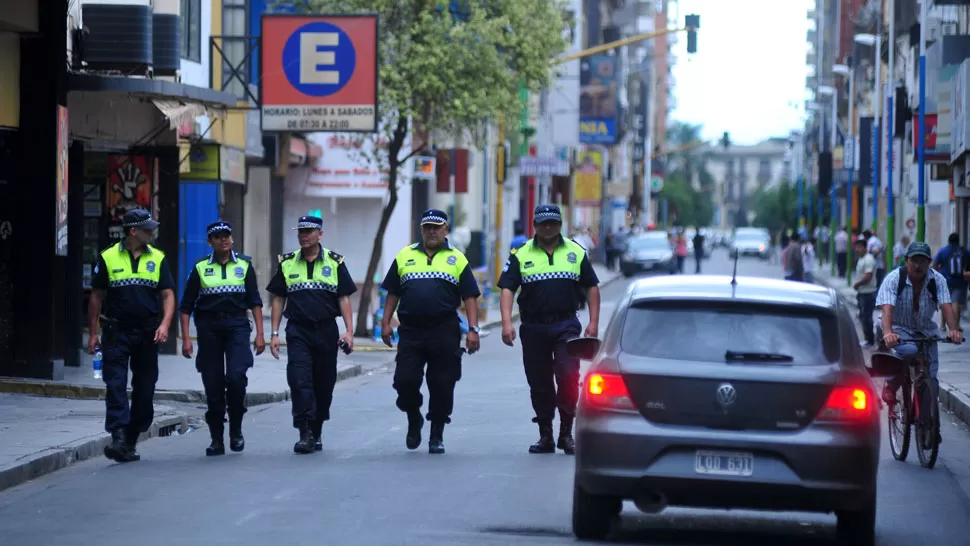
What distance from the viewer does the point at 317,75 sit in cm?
2516

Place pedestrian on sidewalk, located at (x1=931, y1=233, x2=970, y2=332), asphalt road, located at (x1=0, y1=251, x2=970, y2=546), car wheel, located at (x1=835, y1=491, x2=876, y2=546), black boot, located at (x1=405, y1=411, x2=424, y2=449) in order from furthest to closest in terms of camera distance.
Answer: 1. pedestrian on sidewalk, located at (x1=931, y1=233, x2=970, y2=332)
2. black boot, located at (x1=405, y1=411, x2=424, y2=449)
3. asphalt road, located at (x1=0, y1=251, x2=970, y2=546)
4. car wheel, located at (x1=835, y1=491, x2=876, y2=546)

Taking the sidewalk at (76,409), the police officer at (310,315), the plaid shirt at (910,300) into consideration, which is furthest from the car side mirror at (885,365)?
the sidewalk at (76,409)

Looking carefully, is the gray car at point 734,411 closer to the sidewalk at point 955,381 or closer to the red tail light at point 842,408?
the red tail light at point 842,408

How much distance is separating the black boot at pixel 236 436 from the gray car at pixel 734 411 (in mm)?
5151

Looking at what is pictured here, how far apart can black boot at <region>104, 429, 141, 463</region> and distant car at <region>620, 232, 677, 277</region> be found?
45679 millimetres

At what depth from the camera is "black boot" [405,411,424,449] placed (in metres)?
13.3

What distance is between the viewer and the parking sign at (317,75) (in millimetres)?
24938

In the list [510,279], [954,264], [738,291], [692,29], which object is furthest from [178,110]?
[692,29]

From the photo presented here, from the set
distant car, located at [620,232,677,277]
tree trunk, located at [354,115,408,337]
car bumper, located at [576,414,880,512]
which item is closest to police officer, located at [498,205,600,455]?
car bumper, located at [576,414,880,512]

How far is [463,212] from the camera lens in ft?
165

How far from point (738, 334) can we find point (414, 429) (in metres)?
5.10

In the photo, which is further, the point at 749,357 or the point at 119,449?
the point at 119,449

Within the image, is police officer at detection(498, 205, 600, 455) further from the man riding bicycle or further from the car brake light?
the car brake light

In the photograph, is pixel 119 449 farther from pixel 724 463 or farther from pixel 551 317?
pixel 724 463
